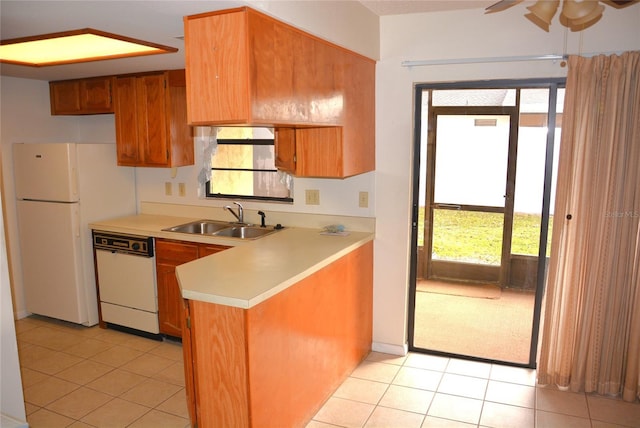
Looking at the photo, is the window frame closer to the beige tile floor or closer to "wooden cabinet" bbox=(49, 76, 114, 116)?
"wooden cabinet" bbox=(49, 76, 114, 116)

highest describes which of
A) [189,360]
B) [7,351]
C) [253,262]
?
[253,262]

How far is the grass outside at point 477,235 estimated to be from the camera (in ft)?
11.3

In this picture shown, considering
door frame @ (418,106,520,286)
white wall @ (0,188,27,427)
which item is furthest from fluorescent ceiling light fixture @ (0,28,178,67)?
door frame @ (418,106,520,286)

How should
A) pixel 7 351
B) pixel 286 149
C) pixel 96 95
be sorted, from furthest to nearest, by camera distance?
pixel 96 95 < pixel 286 149 < pixel 7 351

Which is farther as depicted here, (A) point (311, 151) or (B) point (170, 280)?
(B) point (170, 280)

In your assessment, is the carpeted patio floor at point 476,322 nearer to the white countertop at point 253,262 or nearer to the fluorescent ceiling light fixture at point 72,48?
the white countertop at point 253,262

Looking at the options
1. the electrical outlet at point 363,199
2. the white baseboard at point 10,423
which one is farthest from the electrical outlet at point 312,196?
the white baseboard at point 10,423

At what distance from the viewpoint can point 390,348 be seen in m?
3.83

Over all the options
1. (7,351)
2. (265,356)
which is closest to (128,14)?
(7,351)

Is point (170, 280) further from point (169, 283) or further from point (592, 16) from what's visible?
point (592, 16)

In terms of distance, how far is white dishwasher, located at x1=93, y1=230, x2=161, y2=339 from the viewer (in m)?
3.94

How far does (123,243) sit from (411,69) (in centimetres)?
261

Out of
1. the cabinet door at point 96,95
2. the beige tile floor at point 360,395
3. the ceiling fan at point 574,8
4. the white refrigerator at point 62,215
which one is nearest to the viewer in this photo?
the ceiling fan at point 574,8

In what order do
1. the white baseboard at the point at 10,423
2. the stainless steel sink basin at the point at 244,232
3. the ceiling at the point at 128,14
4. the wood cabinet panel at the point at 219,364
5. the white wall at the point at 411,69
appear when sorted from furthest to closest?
the stainless steel sink basin at the point at 244,232, the white wall at the point at 411,69, the wood cabinet panel at the point at 219,364, the ceiling at the point at 128,14, the white baseboard at the point at 10,423
